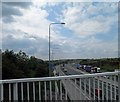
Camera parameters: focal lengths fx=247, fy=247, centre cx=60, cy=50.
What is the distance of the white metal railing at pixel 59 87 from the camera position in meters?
2.76

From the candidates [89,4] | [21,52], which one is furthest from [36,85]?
[21,52]

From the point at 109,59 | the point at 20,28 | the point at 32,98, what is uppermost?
the point at 20,28

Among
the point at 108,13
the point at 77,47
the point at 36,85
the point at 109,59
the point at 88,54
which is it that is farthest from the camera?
the point at 77,47

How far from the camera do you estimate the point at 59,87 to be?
2822 mm

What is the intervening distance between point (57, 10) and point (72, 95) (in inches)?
91.6

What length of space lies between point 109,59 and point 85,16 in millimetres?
1300

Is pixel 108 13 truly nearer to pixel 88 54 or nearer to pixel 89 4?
pixel 89 4

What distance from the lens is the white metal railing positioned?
2762 mm

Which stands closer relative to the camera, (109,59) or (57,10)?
(109,59)

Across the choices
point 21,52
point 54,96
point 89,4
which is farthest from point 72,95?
point 21,52

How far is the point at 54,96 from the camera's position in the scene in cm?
287

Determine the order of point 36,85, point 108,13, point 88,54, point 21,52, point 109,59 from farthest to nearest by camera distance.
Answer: point 21,52 → point 88,54 → point 108,13 → point 109,59 → point 36,85

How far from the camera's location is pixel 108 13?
4.28 m

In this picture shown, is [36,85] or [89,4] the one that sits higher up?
[89,4]
